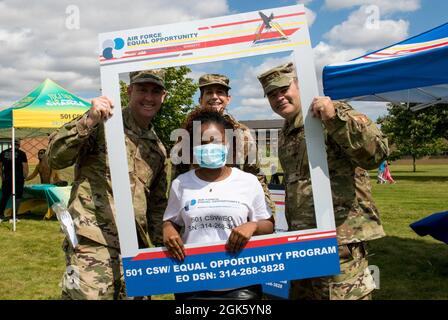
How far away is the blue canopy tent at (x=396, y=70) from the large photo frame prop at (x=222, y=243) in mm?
2333

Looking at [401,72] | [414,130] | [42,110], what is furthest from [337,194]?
[414,130]

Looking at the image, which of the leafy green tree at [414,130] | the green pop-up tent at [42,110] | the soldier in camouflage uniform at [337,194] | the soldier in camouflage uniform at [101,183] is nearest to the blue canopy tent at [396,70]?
the soldier in camouflage uniform at [337,194]

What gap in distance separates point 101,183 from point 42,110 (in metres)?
7.29

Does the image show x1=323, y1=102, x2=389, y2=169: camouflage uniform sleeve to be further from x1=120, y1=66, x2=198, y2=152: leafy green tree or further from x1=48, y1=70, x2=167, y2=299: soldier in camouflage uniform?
x1=48, y1=70, x2=167, y2=299: soldier in camouflage uniform

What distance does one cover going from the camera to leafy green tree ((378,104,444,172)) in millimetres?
26703

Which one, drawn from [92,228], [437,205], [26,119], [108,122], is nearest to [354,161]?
[108,122]

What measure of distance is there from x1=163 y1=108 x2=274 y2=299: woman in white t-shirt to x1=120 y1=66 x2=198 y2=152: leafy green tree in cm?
29

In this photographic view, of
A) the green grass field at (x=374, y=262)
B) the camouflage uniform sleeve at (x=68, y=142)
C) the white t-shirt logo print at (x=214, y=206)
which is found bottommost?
the green grass field at (x=374, y=262)

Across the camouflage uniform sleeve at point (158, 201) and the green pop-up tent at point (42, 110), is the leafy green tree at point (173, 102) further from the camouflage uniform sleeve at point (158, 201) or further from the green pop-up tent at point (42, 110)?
the green pop-up tent at point (42, 110)

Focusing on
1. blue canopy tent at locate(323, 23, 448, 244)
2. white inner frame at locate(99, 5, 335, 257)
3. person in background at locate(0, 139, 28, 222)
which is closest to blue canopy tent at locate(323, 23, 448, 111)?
blue canopy tent at locate(323, 23, 448, 244)

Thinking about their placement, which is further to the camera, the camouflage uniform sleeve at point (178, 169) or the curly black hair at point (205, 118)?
the camouflage uniform sleeve at point (178, 169)

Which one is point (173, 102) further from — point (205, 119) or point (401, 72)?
point (401, 72)

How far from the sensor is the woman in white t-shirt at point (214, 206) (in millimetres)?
2250

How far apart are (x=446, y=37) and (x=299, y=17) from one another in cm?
306
